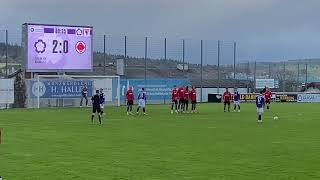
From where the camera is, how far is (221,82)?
75250 mm

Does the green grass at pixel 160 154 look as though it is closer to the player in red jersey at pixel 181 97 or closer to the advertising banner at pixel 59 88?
the player in red jersey at pixel 181 97

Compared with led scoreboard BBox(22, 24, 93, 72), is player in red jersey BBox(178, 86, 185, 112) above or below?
below

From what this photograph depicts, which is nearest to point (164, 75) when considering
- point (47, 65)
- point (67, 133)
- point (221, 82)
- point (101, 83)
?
point (221, 82)

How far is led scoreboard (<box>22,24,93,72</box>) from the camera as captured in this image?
2073 inches

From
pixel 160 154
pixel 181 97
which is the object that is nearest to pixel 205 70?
pixel 181 97

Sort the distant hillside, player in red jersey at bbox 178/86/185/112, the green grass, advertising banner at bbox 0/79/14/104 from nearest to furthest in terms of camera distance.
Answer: the green grass < player in red jersey at bbox 178/86/185/112 < advertising banner at bbox 0/79/14/104 < the distant hillside

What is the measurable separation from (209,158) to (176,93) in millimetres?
27654

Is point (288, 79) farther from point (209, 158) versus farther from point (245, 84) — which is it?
point (209, 158)

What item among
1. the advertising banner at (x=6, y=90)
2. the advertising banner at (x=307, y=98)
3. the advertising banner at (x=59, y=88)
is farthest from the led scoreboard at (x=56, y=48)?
the advertising banner at (x=307, y=98)

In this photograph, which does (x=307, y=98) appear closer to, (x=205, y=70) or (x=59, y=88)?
(x=205, y=70)

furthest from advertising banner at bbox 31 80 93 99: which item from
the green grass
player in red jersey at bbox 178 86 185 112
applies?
the green grass

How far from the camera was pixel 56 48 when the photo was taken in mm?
53500

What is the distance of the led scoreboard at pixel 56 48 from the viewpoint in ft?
173

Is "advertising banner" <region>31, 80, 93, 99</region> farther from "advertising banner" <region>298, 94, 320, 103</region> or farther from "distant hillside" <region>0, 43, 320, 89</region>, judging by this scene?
"advertising banner" <region>298, 94, 320, 103</region>
